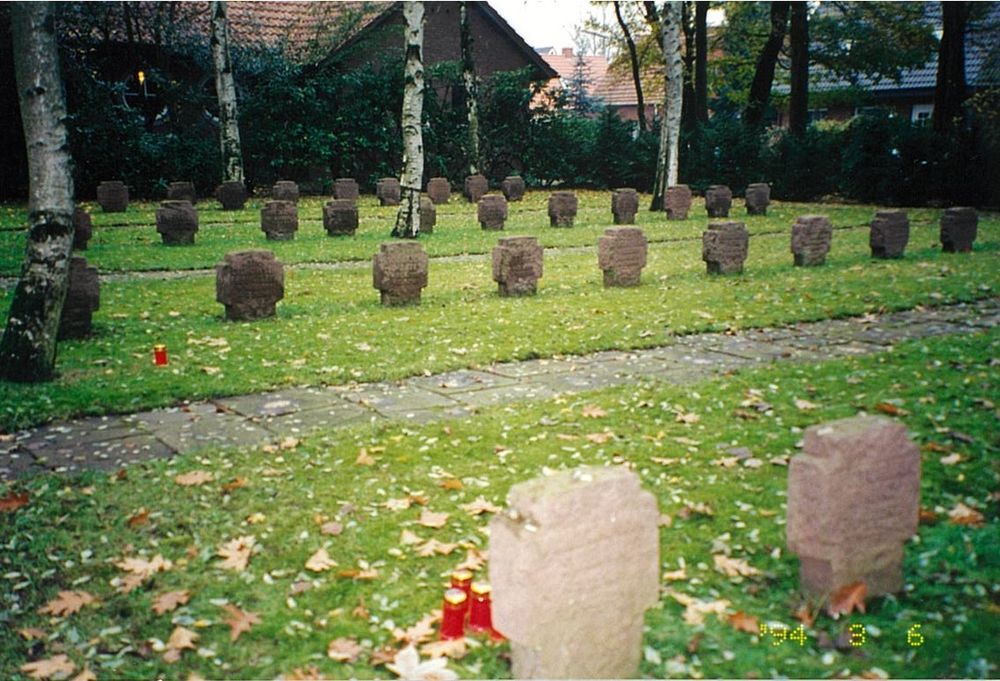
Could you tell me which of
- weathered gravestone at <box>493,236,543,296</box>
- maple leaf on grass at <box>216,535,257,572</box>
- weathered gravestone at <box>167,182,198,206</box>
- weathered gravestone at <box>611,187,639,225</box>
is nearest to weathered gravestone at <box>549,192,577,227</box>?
weathered gravestone at <box>611,187,639,225</box>

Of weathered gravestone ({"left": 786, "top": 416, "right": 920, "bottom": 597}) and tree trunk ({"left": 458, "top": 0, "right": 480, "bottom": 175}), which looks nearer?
weathered gravestone ({"left": 786, "top": 416, "right": 920, "bottom": 597})

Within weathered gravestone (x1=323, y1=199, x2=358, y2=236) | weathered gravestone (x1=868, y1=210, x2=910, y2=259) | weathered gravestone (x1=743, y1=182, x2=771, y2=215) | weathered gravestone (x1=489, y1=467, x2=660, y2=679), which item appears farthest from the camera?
weathered gravestone (x1=743, y1=182, x2=771, y2=215)

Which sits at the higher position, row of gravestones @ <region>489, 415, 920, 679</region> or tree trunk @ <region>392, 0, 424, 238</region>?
tree trunk @ <region>392, 0, 424, 238</region>

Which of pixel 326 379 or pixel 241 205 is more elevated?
pixel 241 205

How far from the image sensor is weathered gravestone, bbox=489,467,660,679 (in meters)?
3.16

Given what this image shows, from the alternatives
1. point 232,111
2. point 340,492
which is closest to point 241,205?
point 232,111

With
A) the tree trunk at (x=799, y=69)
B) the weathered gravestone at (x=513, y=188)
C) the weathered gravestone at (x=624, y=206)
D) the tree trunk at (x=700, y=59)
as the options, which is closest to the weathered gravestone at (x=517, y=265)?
the weathered gravestone at (x=624, y=206)

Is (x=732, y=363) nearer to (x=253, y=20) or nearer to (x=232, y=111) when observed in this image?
(x=232, y=111)

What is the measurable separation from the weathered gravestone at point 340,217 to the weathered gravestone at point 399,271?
319 inches

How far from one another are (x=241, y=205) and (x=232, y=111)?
3032 mm

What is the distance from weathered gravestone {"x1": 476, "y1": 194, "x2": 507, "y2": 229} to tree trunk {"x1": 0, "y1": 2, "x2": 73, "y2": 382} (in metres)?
13.7

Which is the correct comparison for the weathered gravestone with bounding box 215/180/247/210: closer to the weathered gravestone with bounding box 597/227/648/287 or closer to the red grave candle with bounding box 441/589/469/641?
the weathered gravestone with bounding box 597/227/648/287

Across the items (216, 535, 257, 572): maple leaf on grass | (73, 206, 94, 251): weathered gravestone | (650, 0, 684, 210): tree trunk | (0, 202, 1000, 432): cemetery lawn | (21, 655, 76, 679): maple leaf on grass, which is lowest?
(21, 655, 76, 679): maple leaf on grass

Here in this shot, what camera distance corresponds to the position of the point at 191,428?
6844 millimetres
